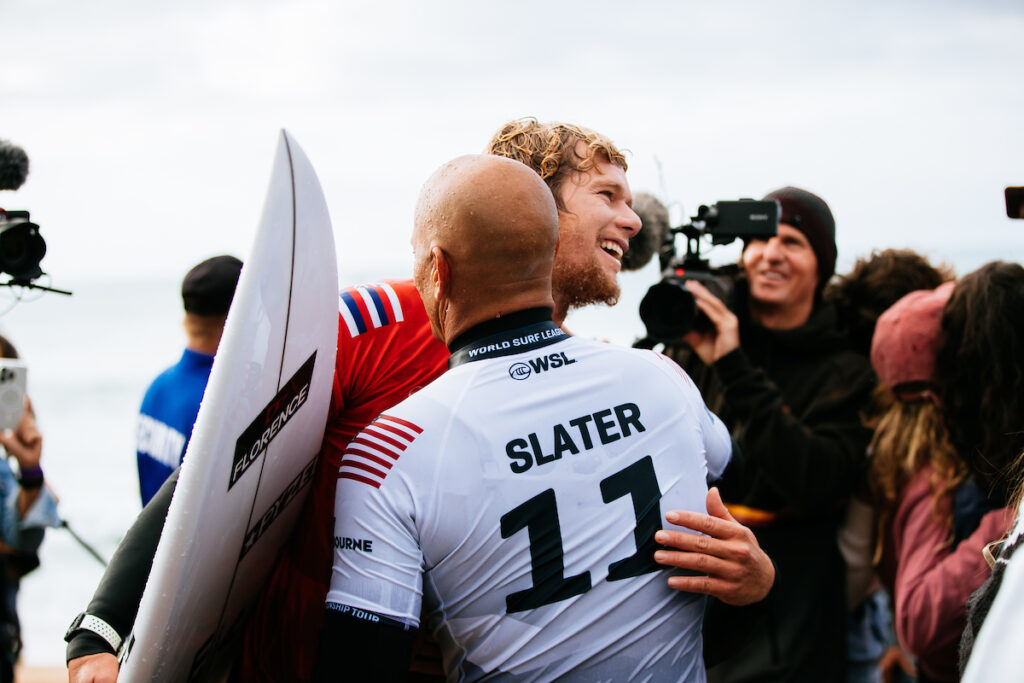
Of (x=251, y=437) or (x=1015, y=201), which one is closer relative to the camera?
(x=251, y=437)

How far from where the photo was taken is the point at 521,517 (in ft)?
4.24

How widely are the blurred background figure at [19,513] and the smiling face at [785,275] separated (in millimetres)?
2884

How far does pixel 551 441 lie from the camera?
1334mm

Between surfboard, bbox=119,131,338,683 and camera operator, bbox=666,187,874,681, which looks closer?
surfboard, bbox=119,131,338,683

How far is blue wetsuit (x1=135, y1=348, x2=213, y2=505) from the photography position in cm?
291

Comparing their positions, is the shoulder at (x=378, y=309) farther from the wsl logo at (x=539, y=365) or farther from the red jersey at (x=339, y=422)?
the wsl logo at (x=539, y=365)

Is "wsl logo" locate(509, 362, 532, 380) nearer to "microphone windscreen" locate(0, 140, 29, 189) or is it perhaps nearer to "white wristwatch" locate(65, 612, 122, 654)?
"white wristwatch" locate(65, 612, 122, 654)

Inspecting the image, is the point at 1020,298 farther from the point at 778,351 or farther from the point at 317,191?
the point at 317,191

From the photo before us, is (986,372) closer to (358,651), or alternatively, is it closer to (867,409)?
(867,409)

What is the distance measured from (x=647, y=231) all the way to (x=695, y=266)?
0.70ft

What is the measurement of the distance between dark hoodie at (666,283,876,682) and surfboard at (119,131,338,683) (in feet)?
5.07

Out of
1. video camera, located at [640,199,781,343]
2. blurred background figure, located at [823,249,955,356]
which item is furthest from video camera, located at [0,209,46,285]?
blurred background figure, located at [823,249,955,356]

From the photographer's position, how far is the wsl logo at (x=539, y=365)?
1372 millimetres

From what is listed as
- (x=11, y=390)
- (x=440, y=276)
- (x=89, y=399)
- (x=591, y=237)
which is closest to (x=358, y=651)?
(x=440, y=276)
